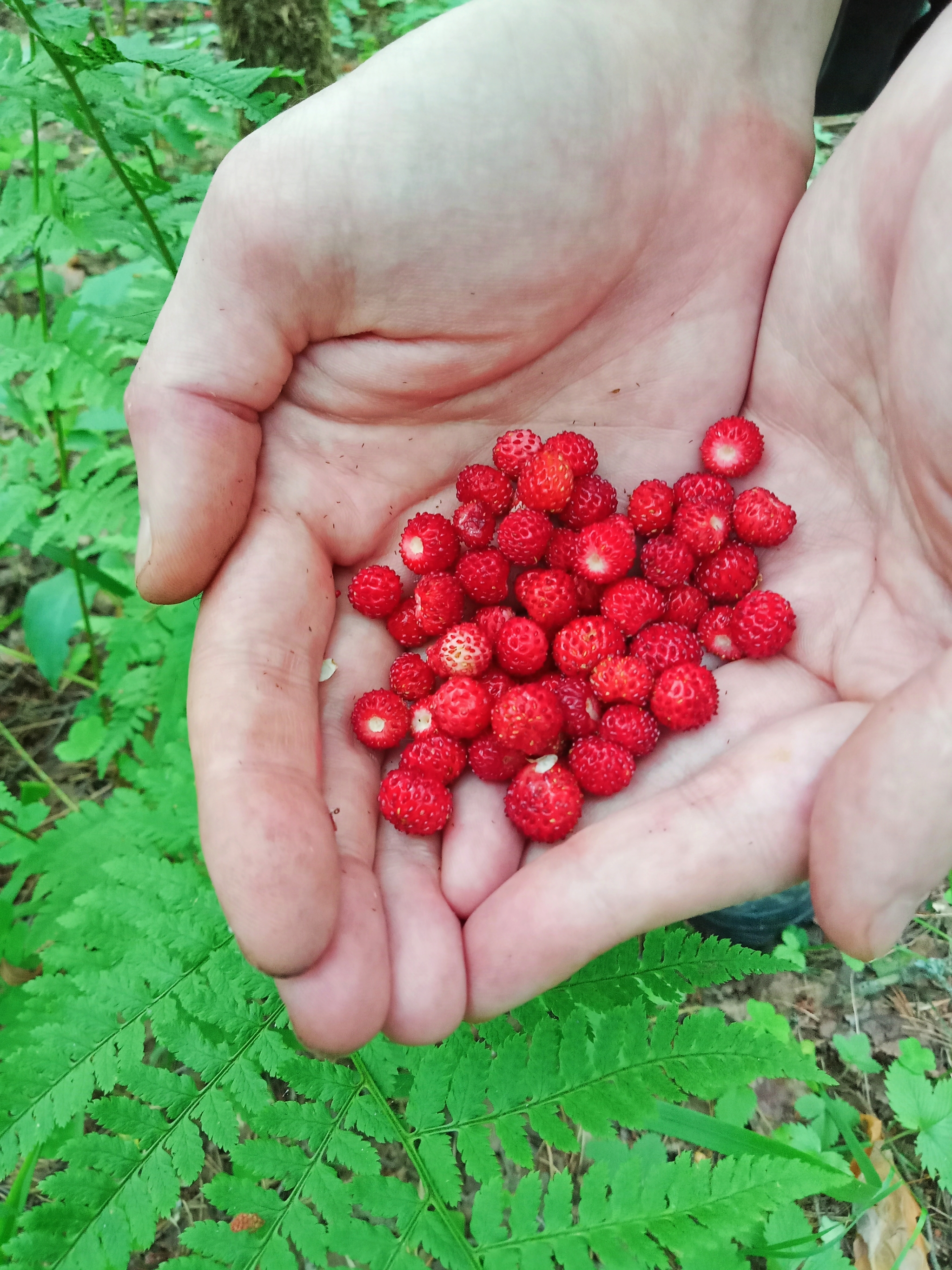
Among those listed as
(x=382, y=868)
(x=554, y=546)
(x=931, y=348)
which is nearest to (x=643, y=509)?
(x=554, y=546)

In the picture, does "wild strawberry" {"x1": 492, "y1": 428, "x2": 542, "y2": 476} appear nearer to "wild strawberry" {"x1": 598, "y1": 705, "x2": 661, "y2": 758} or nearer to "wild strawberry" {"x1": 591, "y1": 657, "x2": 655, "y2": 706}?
"wild strawberry" {"x1": 591, "y1": 657, "x2": 655, "y2": 706}

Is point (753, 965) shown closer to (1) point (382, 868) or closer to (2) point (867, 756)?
(2) point (867, 756)

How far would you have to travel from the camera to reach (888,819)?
1.65 m

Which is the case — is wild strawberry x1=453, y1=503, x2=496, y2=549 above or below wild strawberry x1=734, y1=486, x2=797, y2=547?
below

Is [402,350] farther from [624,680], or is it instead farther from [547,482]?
[624,680]

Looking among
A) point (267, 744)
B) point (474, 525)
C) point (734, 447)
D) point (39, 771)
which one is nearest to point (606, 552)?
point (474, 525)

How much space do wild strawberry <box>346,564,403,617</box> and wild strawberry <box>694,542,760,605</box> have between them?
0.90 meters

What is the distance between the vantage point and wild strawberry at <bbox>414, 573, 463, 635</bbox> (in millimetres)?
2570

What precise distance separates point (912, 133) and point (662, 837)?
1875 millimetres

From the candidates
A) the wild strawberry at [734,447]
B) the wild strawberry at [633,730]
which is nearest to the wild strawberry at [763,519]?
the wild strawberry at [734,447]

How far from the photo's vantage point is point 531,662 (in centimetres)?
257

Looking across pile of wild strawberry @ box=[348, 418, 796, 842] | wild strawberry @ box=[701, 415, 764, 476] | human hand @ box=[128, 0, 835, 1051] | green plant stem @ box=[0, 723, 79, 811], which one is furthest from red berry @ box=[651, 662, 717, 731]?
green plant stem @ box=[0, 723, 79, 811]

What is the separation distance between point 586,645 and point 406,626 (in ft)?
1.67

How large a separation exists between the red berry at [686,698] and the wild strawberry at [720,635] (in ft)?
0.49
